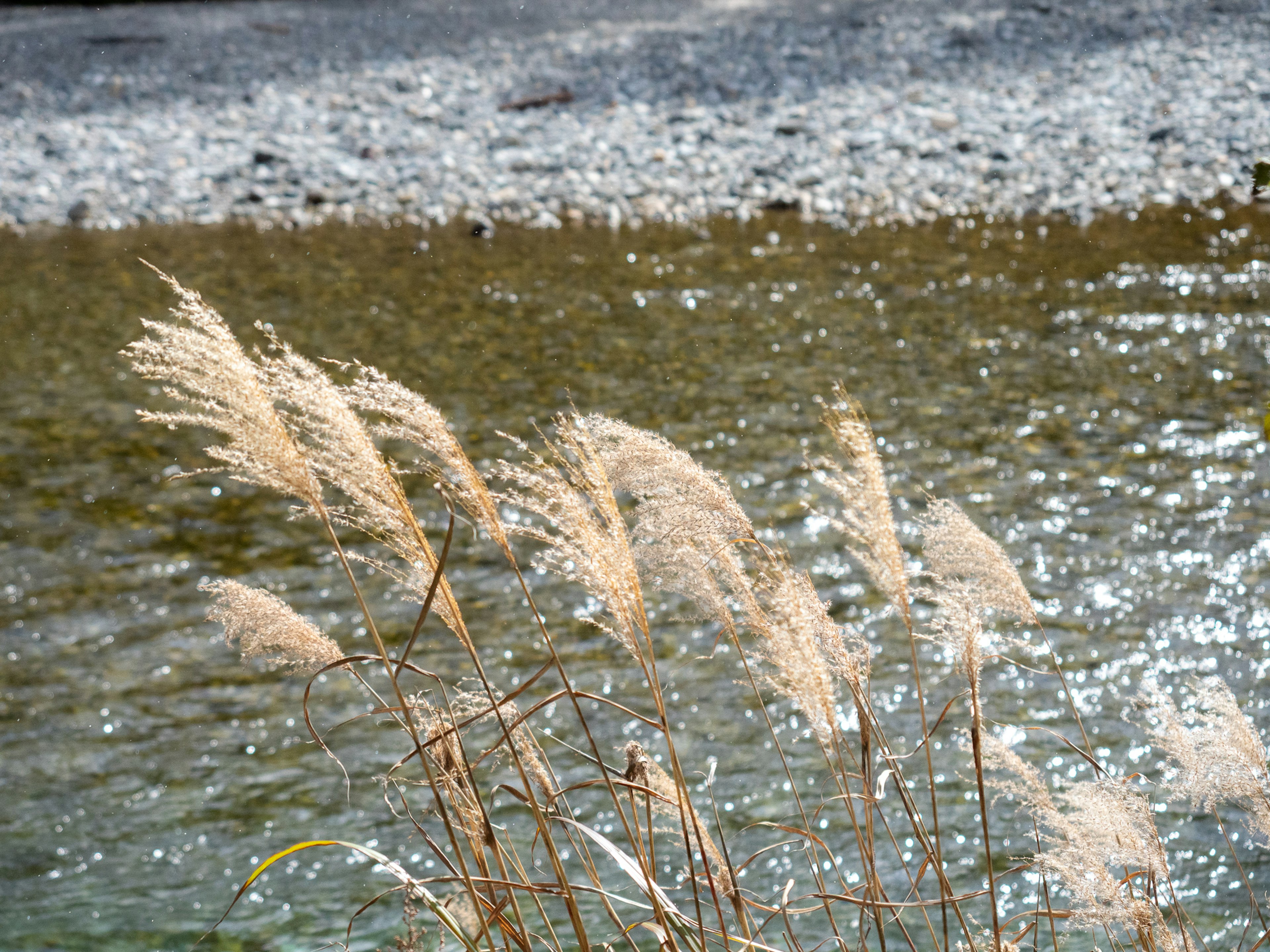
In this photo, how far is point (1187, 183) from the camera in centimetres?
1156

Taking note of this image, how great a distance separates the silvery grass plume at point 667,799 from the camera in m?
1.68

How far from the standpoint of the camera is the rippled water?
352 centimetres

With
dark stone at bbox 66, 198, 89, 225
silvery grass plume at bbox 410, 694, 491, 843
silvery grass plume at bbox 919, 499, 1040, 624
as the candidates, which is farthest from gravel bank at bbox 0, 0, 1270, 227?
silvery grass plume at bbox 410, 694, 491, 843

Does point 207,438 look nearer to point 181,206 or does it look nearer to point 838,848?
point 838,848

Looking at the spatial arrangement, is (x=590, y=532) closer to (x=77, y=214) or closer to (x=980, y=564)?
(x=980, y=564)

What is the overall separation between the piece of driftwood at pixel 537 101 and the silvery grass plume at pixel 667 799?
14780 mm

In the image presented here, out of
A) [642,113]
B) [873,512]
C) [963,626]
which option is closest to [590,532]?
[873,512]

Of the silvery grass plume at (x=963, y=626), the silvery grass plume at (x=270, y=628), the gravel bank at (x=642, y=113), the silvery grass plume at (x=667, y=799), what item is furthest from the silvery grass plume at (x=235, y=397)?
the gravel bank at (x=642, y=113)

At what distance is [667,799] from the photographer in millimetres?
1694

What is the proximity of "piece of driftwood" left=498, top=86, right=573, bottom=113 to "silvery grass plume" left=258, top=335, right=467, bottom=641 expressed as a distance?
14910 millimetres

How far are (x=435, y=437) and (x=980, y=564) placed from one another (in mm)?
928

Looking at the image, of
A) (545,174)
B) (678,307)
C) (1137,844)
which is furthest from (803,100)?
(1137,844)

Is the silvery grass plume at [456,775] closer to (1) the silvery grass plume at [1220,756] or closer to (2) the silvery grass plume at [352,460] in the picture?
(2) the silvery grass plume at [352,460]

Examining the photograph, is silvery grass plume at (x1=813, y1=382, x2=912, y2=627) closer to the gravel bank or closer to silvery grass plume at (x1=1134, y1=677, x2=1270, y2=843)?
silvery grass plume at (x1=1134, y1=677, x2=1270, y2=843)
